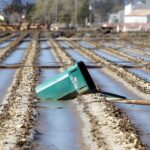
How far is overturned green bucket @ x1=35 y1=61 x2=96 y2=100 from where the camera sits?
10430mm

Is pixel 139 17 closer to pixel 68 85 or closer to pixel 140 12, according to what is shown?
pixel 140 12

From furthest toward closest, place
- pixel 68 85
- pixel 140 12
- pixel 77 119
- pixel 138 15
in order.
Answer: pixel 140 12
pixel 138 15
pixel 68 85
pixel 77 119

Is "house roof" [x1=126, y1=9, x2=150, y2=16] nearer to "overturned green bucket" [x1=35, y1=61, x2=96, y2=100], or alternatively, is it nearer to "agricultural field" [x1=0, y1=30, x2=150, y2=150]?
"agricultural field" [x1=0, y1=30, x2=150, y2=150]

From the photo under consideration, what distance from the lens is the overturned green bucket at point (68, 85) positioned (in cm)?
1043

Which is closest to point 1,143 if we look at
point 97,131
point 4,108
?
point 97,131

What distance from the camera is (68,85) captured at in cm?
1055

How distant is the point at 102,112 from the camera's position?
29.5ft

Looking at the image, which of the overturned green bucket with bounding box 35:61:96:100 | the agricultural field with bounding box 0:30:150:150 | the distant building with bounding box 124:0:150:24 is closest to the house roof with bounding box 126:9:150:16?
the distant building with bounding box 124:0:150:24

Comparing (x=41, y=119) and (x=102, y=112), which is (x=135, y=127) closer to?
(x=102, y=112)

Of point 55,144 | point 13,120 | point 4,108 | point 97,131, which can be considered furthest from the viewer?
point 4,108

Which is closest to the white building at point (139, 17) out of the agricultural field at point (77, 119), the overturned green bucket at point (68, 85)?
the agricultural field at point (77, 119)

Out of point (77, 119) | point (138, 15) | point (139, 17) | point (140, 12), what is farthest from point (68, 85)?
point (140, 12)

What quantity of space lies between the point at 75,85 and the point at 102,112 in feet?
5.41

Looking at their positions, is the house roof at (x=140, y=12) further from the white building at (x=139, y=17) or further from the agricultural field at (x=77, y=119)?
the agricultural field at (x=77, y=119)
